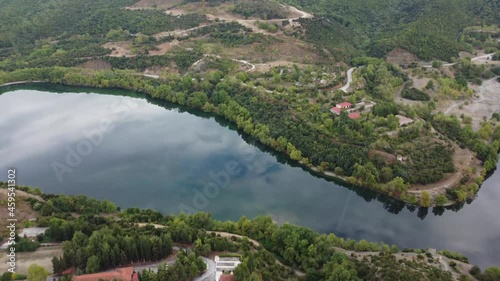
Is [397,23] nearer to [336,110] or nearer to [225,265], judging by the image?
[336,110]

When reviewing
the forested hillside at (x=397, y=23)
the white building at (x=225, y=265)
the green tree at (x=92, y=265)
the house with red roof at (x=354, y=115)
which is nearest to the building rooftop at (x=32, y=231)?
the green tree at (x=92, y=265)

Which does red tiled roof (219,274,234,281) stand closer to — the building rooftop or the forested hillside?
the building rooftop

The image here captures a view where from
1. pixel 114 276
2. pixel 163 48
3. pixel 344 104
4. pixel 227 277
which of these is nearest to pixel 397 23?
pixel 344 104

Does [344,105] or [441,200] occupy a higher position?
[344,105]

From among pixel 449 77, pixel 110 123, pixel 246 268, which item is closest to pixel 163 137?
pixel 110 123

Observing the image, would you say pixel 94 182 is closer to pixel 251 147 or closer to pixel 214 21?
pixel 251 147

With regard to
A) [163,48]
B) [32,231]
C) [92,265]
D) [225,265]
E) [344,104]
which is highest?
[92,265]
